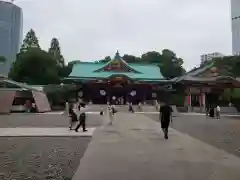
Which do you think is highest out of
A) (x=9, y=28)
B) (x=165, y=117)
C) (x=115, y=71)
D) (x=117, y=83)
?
(x=9, y=28)

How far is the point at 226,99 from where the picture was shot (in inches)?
1953

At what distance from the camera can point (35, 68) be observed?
202 feet

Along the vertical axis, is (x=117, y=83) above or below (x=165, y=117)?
above

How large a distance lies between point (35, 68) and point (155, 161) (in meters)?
56.3

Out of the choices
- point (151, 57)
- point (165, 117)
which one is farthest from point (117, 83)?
point (165, 117)

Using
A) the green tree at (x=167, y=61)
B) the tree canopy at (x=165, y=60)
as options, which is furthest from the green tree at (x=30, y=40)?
the green tree at (x=167, y=61)

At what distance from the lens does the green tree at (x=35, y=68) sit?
60438mm

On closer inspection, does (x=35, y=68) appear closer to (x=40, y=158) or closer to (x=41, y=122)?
(x=41, y=122)

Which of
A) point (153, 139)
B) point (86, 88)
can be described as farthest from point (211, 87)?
point (153, 139)

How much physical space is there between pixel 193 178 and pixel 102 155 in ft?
10.2

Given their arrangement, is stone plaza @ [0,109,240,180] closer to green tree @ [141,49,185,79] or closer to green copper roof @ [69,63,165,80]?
green copper roof @ [69,63,165,80]

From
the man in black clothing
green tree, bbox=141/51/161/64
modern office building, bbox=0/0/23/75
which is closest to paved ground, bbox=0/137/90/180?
the man in black clothing

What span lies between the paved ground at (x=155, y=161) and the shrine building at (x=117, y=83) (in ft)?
128

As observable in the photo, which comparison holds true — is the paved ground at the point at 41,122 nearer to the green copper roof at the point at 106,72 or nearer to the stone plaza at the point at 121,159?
the stone plaza at the point at 121,159
